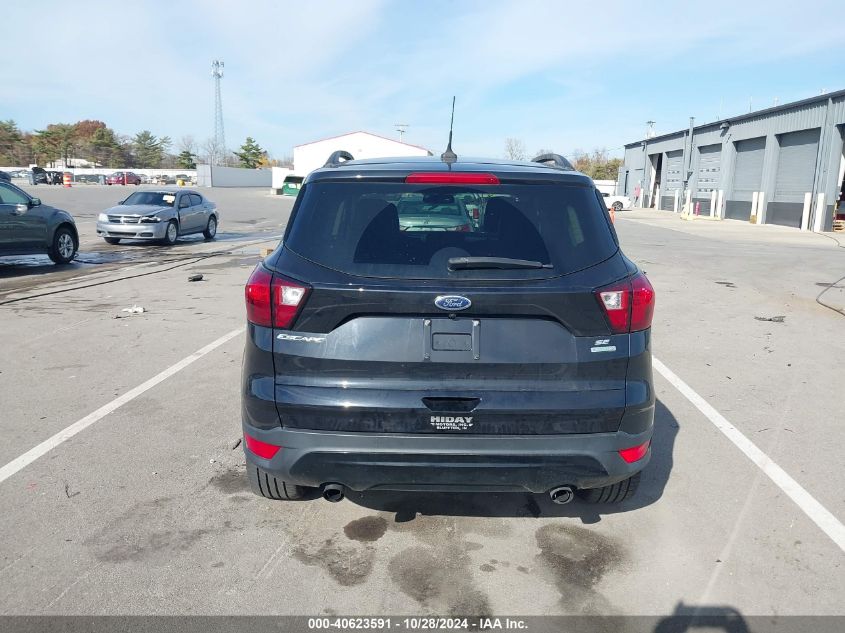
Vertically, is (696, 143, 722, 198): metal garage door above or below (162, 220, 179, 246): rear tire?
above

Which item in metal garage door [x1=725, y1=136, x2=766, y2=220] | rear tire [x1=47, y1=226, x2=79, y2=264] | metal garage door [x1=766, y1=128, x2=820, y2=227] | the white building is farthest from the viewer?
the white building

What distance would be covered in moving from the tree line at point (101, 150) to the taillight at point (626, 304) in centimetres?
11668

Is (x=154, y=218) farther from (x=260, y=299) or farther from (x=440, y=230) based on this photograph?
(x=440, y=230)

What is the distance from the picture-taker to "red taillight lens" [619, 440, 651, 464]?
309cm

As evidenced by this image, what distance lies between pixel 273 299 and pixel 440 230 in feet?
2.70

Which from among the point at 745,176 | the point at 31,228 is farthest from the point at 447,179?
the point at 745,176

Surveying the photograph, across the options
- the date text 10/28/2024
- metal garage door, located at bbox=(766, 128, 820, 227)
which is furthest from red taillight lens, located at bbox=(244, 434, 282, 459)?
metal garage door, located at bbox=(766, 128, 820, 227)

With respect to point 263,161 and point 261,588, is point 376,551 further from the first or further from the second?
point 263,161

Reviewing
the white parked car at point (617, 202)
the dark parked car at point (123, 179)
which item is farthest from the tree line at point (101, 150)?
the white parked car at point (617, 202)

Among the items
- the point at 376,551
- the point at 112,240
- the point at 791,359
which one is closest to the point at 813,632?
the point at 376,551

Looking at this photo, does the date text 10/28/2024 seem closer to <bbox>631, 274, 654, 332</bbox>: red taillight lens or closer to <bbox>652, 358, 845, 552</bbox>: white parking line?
<bbox>631, 274, 654, 332</bbox>: red taillight lens

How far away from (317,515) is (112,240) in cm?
1719

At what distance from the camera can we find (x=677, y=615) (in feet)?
9.49

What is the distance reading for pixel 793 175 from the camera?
33031 millimetres
